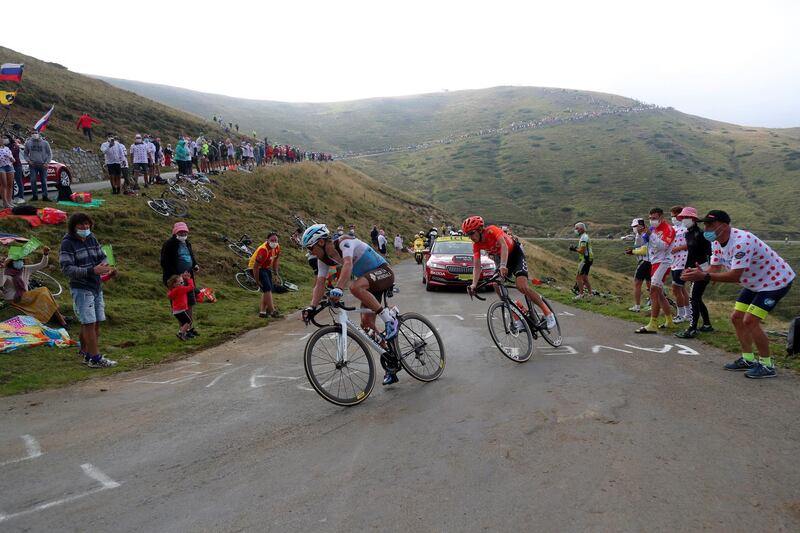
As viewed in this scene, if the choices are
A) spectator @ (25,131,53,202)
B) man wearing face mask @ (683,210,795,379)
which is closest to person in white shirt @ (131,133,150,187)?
spectator @ (25,131,53,202)

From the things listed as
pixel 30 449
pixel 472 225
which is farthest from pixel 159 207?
pixel 30 449

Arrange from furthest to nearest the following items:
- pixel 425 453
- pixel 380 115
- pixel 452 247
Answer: pixel 380 115 < pixel 452 247 < pixel 425 453

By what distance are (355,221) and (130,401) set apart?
31353mm

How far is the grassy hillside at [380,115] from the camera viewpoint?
457 feet

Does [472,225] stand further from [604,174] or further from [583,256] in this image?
[604,174]

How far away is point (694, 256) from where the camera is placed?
9.47 metres

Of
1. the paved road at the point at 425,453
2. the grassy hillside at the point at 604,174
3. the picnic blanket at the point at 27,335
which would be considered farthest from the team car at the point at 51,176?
the grassy hillside at the point at 604,174

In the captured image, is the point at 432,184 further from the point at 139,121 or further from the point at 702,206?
the point at 139,121

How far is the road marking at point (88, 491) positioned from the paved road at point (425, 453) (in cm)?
2

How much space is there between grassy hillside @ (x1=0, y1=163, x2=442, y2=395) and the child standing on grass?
27cm

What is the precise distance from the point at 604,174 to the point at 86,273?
8883 cm

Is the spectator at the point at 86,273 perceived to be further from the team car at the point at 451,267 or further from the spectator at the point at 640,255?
the team car at the point at 451,267

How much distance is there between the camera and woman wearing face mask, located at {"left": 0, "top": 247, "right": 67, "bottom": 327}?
31.2 ft

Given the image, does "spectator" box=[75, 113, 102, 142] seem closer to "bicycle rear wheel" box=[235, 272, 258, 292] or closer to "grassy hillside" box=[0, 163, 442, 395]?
"grassy hillside" box=[0, 163, 442, 395]
